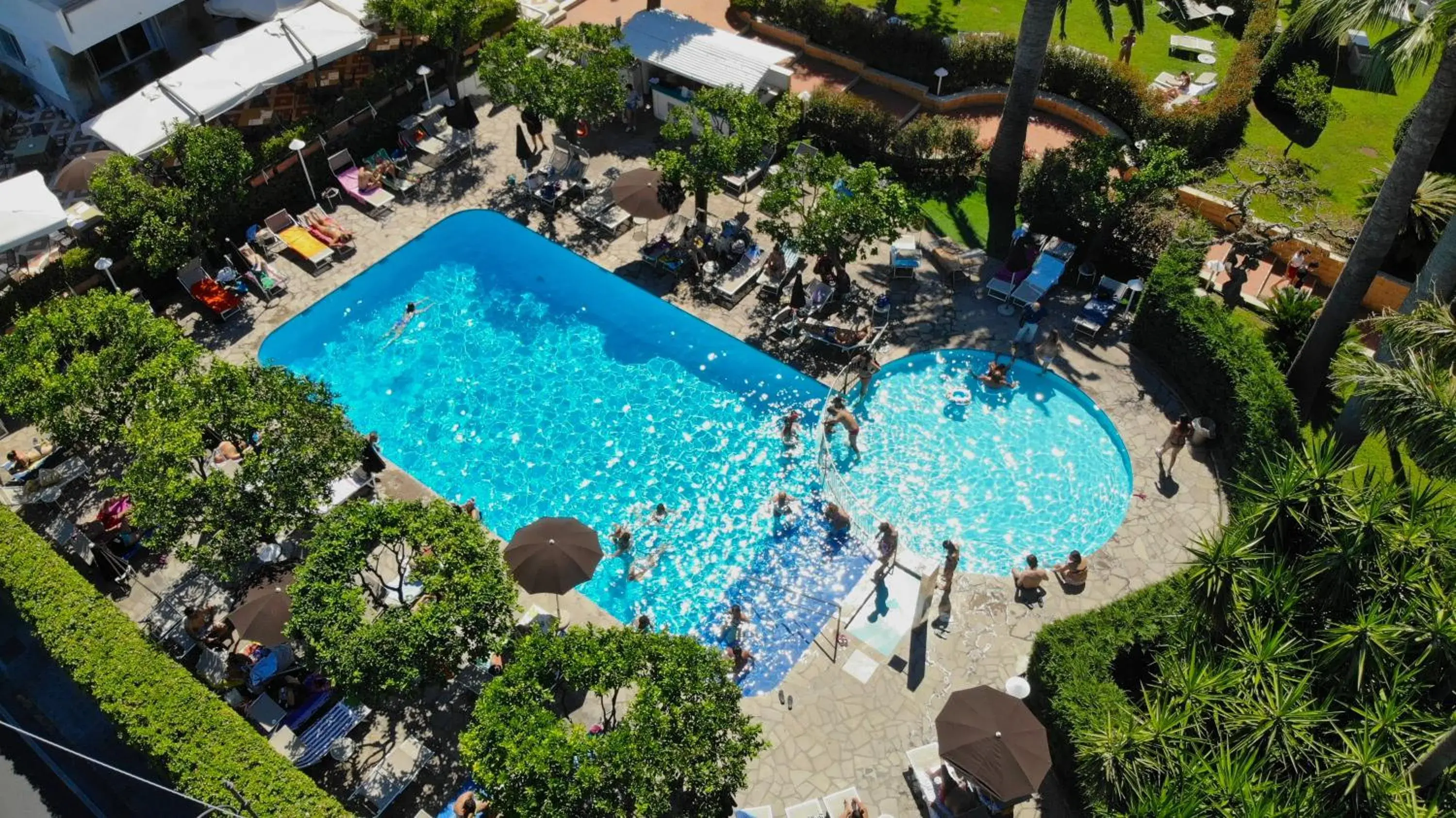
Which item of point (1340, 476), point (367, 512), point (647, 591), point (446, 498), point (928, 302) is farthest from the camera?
point (928, 302)

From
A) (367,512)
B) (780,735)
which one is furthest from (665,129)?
(780,735)

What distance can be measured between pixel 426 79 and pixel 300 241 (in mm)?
7039

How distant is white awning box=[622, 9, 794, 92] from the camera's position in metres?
31.0

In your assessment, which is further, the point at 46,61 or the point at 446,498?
the point at 46,61

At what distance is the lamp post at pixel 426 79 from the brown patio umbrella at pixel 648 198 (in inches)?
319

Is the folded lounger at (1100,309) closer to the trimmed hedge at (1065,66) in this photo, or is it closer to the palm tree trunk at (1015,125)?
the palm tree trunk at (1015,125)

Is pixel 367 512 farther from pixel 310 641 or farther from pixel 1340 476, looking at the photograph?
pixel 1340 476

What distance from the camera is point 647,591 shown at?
22.0m

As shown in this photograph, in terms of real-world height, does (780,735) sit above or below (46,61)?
below

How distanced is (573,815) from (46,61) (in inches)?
1124

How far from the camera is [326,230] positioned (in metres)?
29.2

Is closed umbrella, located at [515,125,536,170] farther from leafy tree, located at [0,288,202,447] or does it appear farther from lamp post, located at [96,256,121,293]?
leafy tree, located at [0,288,202,447]

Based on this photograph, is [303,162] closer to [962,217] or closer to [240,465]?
[240,465]

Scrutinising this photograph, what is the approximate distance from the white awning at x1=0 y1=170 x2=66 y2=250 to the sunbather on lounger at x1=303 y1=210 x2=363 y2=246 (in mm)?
6030
